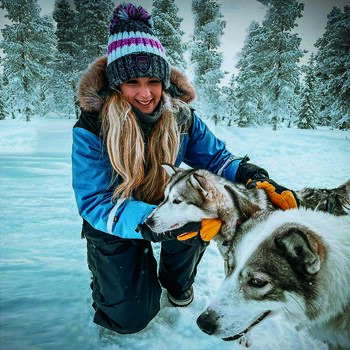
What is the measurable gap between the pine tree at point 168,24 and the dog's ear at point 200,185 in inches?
582

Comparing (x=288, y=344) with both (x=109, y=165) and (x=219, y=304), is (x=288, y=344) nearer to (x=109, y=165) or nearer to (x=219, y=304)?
(x=219, y=304)

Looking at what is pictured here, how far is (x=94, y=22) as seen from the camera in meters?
17.5

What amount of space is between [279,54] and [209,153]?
20483 mm

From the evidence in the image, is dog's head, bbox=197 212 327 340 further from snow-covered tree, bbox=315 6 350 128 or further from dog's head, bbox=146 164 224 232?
snow-covered tree, bbox=315 6 350 128

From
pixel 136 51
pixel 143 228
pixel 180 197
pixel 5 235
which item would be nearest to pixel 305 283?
pixel 143 228

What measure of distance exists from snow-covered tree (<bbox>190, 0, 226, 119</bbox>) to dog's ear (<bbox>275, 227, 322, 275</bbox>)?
20.7m

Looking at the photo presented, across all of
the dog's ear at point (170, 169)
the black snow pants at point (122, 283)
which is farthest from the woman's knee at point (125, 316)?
the dog's ear at point (170, 169)

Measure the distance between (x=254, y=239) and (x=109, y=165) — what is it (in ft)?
4.20

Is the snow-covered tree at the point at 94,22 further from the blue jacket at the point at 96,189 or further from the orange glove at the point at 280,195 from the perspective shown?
the orange glove at the point at 280,195

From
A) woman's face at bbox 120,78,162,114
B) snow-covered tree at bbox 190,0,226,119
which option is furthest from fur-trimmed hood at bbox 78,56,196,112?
snow-covered tree at bbox 190,0,226,119

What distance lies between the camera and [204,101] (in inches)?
858

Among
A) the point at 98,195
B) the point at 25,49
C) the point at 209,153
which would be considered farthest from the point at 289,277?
the point at 25,49

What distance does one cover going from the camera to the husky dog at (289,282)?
4.27ft

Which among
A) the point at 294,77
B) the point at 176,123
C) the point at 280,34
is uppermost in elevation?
the point at 280,34
